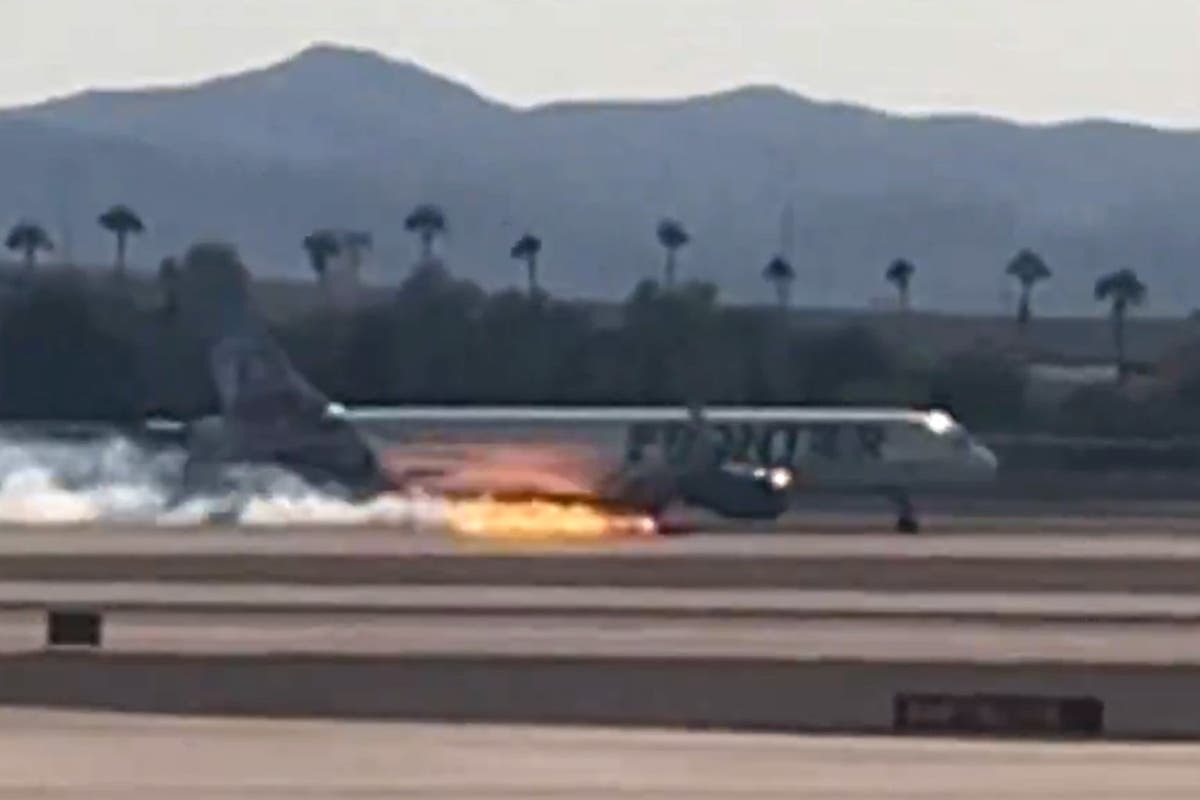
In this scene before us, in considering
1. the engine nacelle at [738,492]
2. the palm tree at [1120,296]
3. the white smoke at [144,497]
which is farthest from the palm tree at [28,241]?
the engine nacelle at [738,492]

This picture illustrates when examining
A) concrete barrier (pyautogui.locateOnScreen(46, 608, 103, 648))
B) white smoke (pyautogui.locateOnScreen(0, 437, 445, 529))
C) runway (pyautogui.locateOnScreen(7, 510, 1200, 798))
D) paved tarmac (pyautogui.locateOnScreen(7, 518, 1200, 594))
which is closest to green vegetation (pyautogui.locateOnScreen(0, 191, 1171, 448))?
white smoke (pyautogui.locateOnScreen(0, 437, 445, 529))

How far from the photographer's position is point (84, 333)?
142m

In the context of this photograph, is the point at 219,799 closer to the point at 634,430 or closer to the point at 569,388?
the point at 634,430

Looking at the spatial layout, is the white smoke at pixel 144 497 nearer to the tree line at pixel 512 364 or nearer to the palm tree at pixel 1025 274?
the tree line at pixel 512 364

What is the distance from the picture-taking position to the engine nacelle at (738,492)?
79.3m

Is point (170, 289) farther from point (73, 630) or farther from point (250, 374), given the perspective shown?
point (73, 630)

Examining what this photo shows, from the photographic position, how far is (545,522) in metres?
71.6

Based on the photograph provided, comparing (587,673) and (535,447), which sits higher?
(587,673)

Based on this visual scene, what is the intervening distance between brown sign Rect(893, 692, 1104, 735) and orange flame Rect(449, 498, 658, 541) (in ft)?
115

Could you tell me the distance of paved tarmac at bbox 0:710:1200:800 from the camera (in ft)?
79.5

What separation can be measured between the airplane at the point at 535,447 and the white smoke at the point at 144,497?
90 centimetres

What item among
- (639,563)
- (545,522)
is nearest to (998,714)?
(639,563)

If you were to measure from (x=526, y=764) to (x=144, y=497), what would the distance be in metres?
57.6

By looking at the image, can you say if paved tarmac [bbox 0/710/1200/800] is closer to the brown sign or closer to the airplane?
the brown sign
